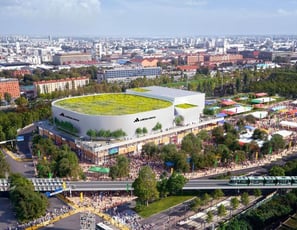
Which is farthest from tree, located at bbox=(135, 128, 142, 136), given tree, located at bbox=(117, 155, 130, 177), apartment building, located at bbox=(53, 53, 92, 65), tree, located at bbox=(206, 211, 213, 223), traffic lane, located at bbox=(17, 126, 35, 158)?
apartment building, located at bbox=(53, 53, 92, 65)

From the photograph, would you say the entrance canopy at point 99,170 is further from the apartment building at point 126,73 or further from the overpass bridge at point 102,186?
the apartment building at point 126,73

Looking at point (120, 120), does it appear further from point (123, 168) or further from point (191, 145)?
point (123, 168)

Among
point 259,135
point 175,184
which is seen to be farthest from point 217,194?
point 259,135

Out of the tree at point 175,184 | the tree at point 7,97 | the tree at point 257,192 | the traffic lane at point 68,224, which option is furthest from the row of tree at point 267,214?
the tree at point 7,97

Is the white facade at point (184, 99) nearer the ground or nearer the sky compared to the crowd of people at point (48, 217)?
nearer the sky

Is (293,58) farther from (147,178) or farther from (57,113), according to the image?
(147,178)

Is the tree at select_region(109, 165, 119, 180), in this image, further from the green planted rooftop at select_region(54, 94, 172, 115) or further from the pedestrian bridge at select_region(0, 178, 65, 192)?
the green planted rooftop at select_region(54, 94, 172, 115)
